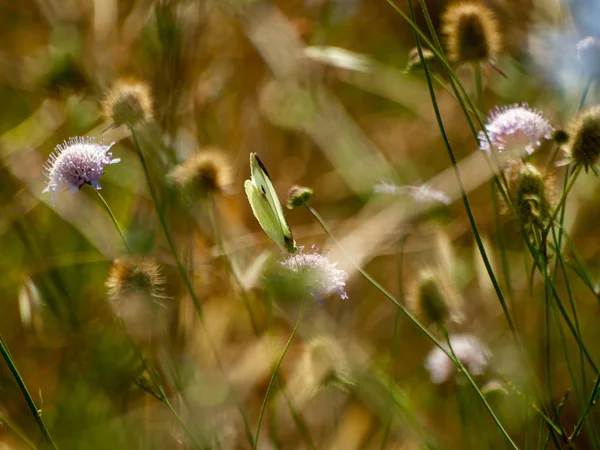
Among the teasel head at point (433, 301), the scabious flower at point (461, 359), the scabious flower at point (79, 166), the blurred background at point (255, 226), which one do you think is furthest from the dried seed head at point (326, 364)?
the scabious flower at point (79, 166)

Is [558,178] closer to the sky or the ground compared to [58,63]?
closer to the ground

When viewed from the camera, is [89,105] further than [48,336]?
Yes

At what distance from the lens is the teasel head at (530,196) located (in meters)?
0.74

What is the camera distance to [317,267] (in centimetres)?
71

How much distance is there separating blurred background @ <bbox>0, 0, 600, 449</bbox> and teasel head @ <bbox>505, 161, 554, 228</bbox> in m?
0.20

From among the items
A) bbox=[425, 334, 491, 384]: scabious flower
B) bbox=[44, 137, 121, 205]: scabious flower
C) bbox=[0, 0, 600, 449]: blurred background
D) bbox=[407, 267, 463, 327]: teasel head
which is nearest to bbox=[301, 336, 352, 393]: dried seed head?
bbox=[0, 0, 600, 449]: blurred background

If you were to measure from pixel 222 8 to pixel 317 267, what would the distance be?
1033mm

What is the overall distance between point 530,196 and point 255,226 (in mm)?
948

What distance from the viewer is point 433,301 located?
0.96 metres

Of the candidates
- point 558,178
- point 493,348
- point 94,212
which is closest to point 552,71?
point 558,178

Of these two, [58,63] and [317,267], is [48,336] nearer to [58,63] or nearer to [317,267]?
[58,63]

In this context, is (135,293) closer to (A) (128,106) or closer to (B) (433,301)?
(A) (128,106)

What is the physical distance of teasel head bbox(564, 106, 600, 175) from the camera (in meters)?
0.77

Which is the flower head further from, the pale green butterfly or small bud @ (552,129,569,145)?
small bud @ (552,129,569,145)
